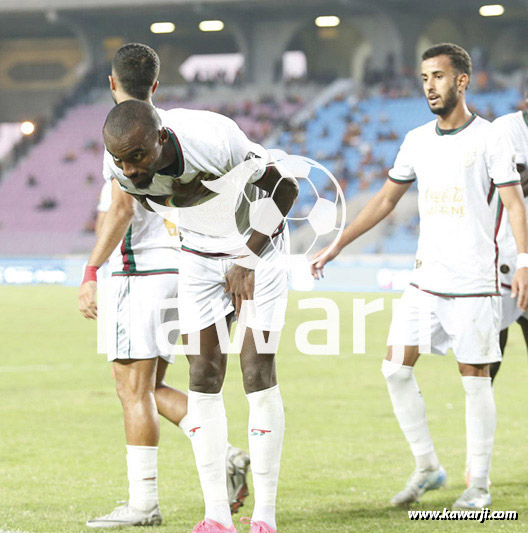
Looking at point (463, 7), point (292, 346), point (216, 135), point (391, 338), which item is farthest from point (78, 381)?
point (463, 7)

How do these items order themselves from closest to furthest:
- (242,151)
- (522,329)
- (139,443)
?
(242,151) < (139,443) < (522,329)

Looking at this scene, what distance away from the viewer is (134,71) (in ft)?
15.9

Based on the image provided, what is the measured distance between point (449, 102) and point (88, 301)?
6.72 ft

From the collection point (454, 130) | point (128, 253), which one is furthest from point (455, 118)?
point (128, 253)

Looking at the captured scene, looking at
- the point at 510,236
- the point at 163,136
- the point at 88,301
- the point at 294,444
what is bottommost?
the point at 294,444

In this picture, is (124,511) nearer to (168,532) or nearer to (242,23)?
(168,532)

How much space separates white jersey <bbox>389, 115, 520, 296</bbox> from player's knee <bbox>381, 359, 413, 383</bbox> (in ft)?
Answer: 1.37

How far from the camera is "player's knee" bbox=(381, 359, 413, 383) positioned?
5.41m

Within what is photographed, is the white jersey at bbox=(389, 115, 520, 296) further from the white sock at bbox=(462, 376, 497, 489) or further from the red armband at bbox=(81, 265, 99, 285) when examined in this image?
the red armband at bbox=(81, 265, 99, 285)

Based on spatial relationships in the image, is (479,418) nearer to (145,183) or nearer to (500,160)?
(500,160)

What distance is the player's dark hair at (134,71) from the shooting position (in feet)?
15.9

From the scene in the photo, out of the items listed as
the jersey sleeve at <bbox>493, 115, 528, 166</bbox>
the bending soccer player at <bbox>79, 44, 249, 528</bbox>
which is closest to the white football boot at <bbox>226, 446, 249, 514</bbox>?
the bending soccer player at <bbox>79, 44, 249, 528</bbox>

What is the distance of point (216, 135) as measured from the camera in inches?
168

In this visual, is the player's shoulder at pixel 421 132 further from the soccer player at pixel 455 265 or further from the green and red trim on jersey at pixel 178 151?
the green and red trim on jersey at pixel 178 151
